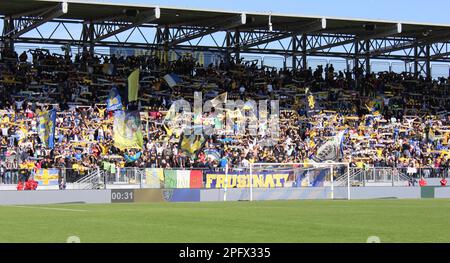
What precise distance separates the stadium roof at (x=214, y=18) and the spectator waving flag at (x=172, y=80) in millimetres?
3567

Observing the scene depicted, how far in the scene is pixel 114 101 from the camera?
1882 inches

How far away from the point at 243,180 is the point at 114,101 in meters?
8.84

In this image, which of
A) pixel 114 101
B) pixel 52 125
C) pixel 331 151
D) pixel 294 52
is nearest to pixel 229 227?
pixel 52 125

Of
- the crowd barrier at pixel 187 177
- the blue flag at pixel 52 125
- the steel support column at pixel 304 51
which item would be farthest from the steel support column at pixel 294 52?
the blue flag at pixel 52 125

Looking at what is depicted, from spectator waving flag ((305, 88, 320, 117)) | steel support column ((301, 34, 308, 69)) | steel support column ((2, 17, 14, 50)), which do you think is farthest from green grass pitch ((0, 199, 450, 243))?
steel support column ((301, 34, 308, 69))

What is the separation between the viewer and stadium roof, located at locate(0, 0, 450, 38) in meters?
50.5

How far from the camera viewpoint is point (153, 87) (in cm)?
5384

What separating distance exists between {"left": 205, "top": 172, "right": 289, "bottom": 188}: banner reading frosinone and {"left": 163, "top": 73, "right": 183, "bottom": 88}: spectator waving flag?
39.9ft

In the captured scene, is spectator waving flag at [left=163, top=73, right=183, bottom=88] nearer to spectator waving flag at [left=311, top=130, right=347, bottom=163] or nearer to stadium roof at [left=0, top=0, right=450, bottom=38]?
stadium roof at [left=0, top=0, right=450, bottom=38]

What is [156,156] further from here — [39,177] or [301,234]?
[301,234]

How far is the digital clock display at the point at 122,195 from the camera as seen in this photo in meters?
40.2

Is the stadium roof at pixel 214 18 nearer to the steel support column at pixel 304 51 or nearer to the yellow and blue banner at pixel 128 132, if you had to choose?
the steel support column at pixel 304 51
